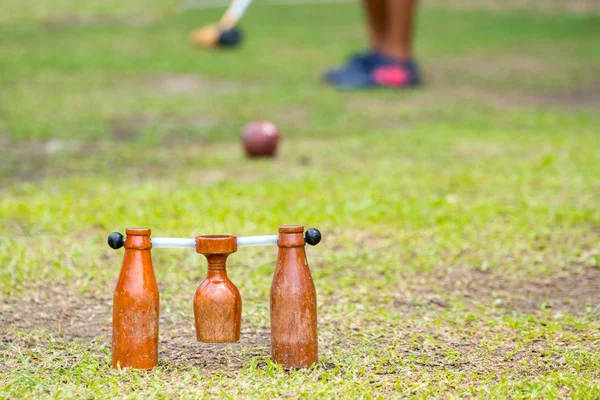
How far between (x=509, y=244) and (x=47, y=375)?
8.43ft

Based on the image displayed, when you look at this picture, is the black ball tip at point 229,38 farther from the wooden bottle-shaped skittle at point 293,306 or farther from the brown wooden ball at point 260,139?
the wooden bottle-shaped skittle at point 293,306

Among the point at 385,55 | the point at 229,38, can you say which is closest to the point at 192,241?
the point at 385,55

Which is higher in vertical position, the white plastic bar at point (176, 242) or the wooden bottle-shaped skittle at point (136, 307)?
the white plastic bar at point (176, 242)

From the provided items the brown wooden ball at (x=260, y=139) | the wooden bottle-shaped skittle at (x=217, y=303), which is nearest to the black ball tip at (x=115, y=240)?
the wooden bottle-shaped skittle at (x=217, y=303)

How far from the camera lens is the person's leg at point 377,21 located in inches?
Result: 406

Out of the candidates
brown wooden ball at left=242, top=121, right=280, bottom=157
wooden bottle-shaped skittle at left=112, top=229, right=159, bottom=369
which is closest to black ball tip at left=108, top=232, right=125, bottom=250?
wooden bottle-shaped skittle at left=112, top=229, right=159, bottom=369

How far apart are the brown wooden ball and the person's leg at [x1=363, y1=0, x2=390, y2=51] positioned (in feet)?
13.0

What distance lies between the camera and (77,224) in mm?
4957

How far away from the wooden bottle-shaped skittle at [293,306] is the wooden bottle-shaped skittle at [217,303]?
133 millimetres

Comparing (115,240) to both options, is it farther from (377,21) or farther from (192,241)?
(377,21)

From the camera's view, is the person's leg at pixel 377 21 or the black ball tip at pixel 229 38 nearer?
the person's leg at pixel 377 21

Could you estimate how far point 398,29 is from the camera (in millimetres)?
10344

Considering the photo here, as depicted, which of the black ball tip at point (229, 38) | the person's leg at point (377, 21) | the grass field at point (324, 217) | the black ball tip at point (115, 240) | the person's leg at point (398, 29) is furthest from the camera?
the black ball tip at point (229, 38)

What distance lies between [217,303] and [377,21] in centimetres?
807
